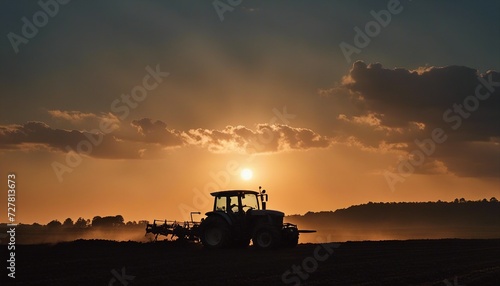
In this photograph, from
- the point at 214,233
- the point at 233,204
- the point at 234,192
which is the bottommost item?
the point at 214,233

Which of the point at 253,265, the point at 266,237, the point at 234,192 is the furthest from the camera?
the point at 234,192

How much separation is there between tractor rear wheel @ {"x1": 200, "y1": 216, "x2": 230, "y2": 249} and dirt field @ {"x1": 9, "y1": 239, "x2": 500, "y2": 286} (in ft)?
3.85

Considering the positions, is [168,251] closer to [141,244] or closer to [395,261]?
[141,244]

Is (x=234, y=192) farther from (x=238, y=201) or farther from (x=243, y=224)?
(x=243, y=224)

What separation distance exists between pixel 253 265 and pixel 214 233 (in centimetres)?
807

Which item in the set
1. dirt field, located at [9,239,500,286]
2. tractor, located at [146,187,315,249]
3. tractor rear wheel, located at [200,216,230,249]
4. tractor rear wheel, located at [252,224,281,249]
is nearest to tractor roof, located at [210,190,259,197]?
tractor, located at [146,187,315,249]

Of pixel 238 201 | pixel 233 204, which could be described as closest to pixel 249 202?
pixel 238 201

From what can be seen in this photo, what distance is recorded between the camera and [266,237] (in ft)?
86.5

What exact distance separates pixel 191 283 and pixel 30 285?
13.3ft

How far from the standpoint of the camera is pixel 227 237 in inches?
1061

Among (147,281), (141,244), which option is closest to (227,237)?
(141,244)

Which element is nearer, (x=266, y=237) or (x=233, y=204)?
(x=266, y=237)

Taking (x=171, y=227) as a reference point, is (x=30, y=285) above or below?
below

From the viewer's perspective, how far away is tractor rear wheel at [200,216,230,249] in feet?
88.7
